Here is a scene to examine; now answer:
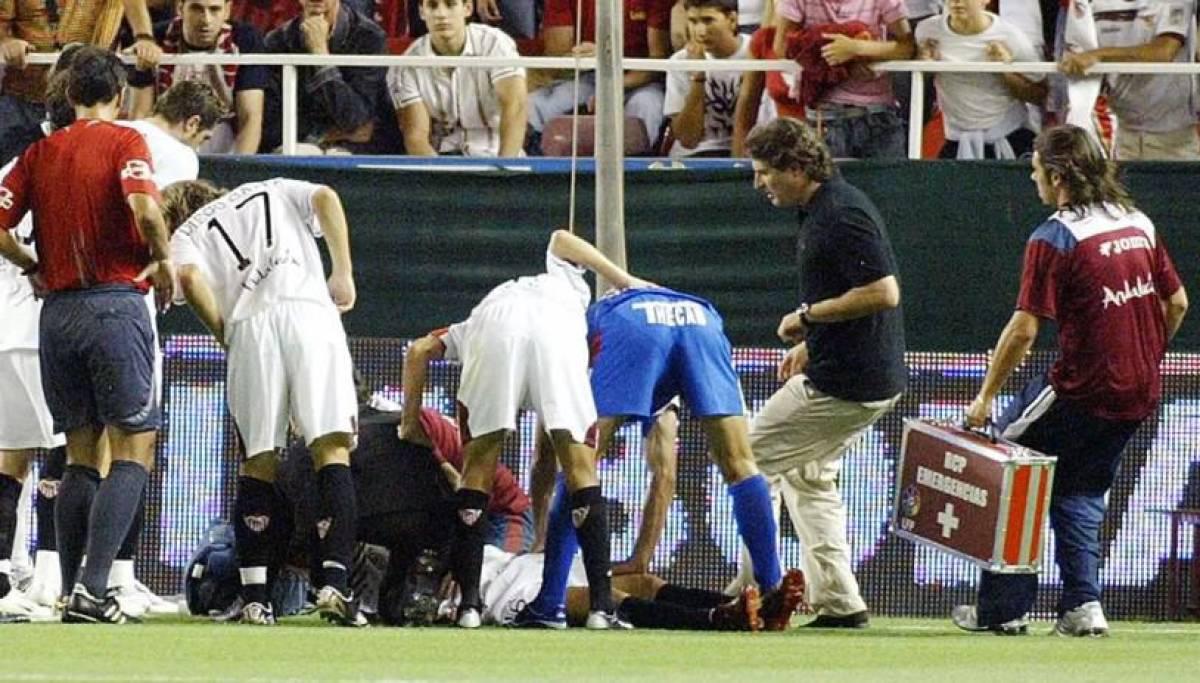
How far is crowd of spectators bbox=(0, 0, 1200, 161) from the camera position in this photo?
1320 centimetres

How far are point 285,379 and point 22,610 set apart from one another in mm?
1329

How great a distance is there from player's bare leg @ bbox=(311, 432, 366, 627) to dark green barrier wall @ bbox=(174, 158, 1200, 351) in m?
2.77

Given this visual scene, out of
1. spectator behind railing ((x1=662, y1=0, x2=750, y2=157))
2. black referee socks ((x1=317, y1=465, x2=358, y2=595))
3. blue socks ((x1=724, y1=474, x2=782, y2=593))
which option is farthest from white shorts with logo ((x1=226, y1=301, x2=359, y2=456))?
spectator behind railing ((x1=662, y1=0, x2=750, y2=157))

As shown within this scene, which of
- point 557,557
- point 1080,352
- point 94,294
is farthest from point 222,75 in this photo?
point 1080,352

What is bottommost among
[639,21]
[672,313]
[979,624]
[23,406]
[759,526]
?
[979,624]

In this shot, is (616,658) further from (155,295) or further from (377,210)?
(377,210)

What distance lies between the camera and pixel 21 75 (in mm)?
13648

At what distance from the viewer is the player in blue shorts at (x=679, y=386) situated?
1043 centimetres

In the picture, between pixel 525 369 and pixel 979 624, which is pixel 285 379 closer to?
pixel 525 369

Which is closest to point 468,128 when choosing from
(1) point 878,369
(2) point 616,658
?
(1) point 878,369

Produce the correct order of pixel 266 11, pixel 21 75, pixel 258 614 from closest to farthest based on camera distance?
pixel 258 614
pixel 21 75
pixel 266 11

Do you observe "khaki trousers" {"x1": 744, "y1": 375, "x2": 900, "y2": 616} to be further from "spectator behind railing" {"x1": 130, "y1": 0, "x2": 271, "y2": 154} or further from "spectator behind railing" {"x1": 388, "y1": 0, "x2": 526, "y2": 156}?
"spectator behind railing" {"x1": 130, "y1": 0, "x2": 271, "y2": 154}

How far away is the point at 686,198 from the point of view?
13.0 m

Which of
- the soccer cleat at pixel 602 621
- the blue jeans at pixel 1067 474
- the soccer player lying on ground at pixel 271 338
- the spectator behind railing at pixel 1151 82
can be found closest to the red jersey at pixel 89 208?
the soccer player lying on ground at pixel 271 338
